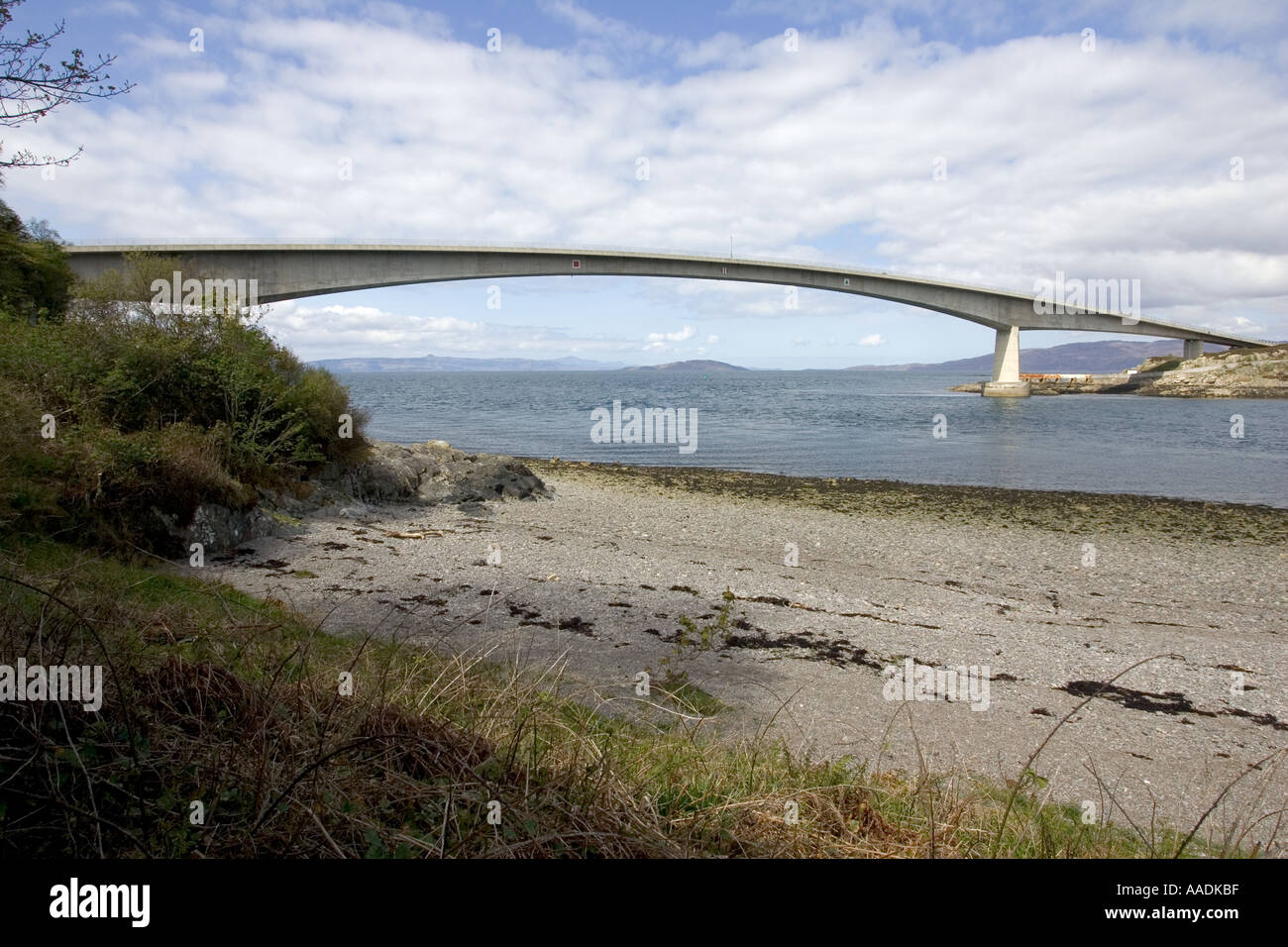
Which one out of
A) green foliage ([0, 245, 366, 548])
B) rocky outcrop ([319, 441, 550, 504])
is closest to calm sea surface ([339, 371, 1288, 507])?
rocky outcrop ([319, 441, 550, 504])

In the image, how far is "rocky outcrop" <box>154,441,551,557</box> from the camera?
12.8 m

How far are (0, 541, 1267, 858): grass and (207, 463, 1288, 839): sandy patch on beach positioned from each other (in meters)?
0.67

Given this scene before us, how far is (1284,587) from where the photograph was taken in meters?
15.3

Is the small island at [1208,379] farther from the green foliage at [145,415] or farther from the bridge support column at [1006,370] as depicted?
the green foliage at [145,415]

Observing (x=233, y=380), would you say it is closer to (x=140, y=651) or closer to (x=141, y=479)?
(x=141, y=479)

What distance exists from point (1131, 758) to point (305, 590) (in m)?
10.9

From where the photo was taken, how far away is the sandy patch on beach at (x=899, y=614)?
7277 mm
